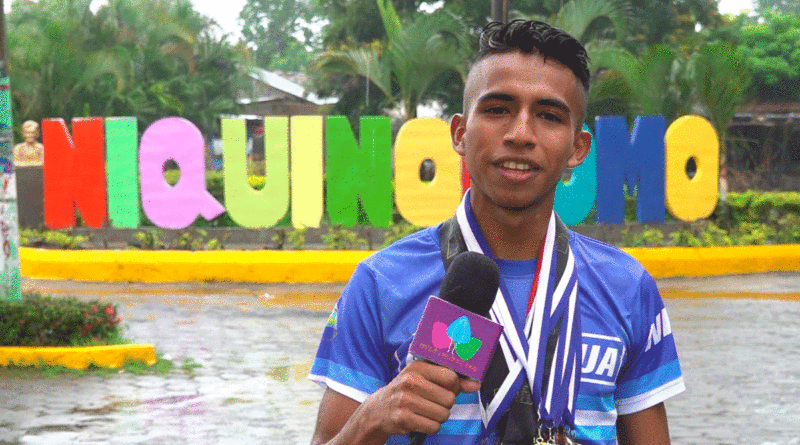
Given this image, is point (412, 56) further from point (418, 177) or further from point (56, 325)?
point (56, 325)

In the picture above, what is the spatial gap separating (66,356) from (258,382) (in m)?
1.66

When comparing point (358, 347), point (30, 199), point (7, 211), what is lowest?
point (30, 199)

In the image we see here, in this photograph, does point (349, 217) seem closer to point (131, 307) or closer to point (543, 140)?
point (131, 307)

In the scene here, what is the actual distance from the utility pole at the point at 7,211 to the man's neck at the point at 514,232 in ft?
30.4

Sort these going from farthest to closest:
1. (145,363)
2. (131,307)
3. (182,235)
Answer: (182,235) → (131,307) → (145,363)

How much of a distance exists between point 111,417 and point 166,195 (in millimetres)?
10127

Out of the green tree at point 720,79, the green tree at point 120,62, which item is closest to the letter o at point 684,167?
the green tree at point 720,79

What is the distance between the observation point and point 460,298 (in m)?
2.05

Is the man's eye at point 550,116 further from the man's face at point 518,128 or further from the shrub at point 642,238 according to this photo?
the shrub at point 642,238

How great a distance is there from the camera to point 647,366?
8.17 feet

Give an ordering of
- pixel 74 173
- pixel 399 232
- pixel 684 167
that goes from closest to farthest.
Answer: pixel 399 232 → pixel 74 173 → pixel 684 167

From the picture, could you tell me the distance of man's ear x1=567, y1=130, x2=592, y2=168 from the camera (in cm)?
254

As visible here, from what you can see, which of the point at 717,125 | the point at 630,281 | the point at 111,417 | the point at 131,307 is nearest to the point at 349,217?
the point at 131,307

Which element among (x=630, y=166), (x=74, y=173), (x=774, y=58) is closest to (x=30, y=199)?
(x=74, y=173)
